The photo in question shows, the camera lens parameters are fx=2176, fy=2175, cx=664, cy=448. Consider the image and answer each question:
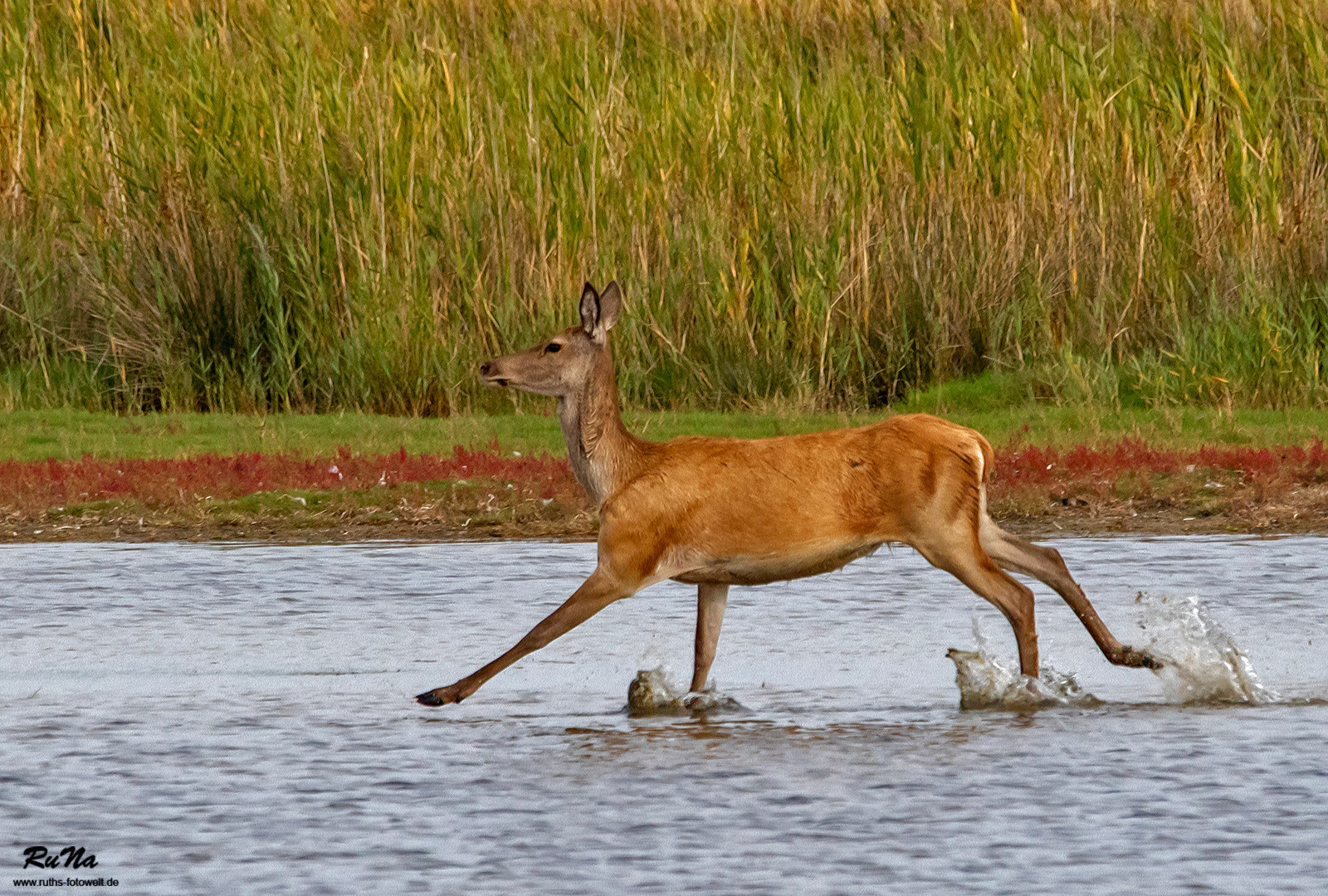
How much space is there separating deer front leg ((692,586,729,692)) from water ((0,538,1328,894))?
14 cm

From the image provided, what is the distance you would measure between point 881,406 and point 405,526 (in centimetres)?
468

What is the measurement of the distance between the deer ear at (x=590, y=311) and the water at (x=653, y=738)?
1.36 metres

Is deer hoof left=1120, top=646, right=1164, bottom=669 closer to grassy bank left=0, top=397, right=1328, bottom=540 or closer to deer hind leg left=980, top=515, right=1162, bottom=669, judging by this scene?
deer hind leg left=980, top=515, right=1162, bottom=669

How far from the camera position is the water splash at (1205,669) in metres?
7.88

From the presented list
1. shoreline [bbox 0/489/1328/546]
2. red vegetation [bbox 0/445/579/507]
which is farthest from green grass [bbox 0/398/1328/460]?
shoreline [bbox 0/489/1328/546]

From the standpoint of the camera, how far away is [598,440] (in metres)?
8.27

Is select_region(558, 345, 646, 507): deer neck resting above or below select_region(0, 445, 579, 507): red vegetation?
above

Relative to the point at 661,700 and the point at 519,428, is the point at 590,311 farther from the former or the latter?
the point at 519,428

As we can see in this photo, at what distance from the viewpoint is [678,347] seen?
15922 millimetres

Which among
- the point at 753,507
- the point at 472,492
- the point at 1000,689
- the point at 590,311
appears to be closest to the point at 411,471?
the point at 472,492

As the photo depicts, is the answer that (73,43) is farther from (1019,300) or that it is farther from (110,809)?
(110,809)

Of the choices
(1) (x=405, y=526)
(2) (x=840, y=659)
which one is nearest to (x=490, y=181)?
(1) (x=405, y=526)

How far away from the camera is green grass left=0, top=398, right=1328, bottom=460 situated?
14.0 metres

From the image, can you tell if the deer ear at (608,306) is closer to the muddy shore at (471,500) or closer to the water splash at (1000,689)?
the water splash at (1000,689)
